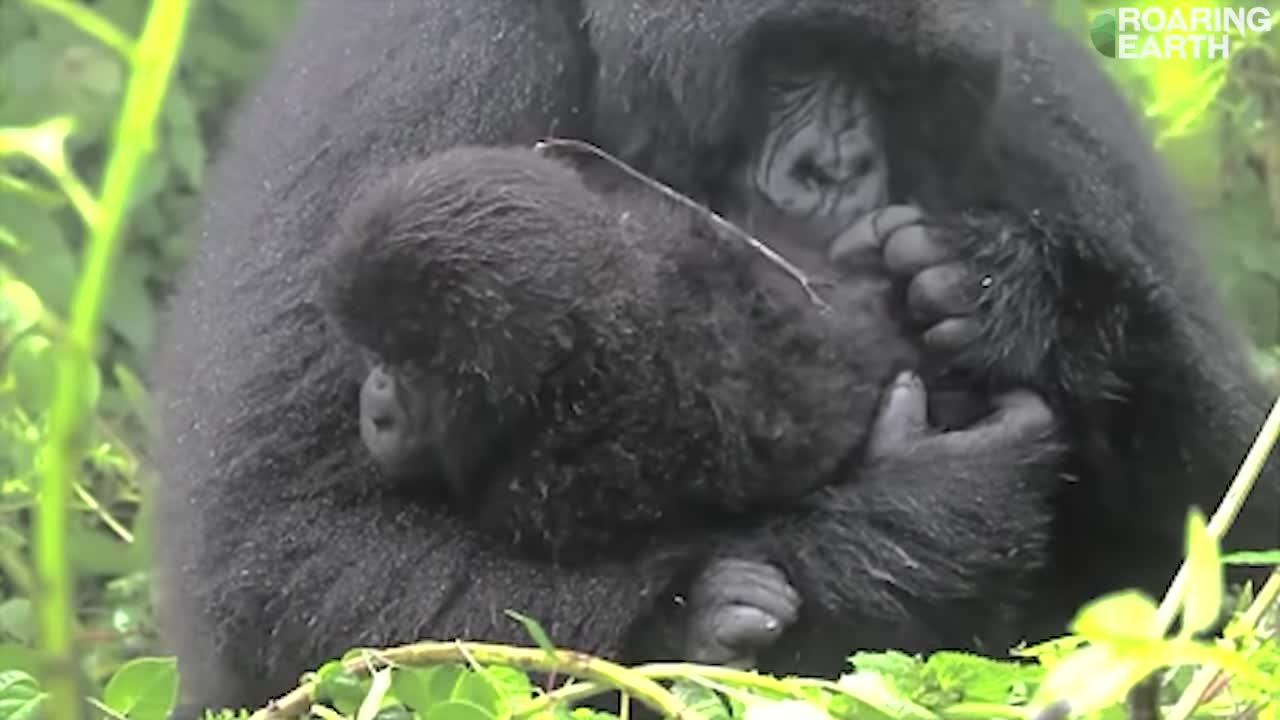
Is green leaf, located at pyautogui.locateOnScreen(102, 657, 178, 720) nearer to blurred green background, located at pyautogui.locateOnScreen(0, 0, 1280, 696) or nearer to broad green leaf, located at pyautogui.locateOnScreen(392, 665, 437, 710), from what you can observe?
broad green leaf, located at pyautogui.locateOnScreen(392, 665, 437, 710)

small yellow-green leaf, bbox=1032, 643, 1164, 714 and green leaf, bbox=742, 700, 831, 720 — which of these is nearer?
small yellow-green leaf, bbox=1032, 643, 1164, 714

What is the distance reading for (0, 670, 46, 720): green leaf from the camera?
3.44ft

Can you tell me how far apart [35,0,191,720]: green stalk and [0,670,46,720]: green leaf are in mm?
394

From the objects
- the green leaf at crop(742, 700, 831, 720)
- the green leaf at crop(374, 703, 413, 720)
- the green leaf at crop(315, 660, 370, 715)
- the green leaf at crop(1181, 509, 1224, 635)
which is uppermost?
the green leaf at crop(1181, 509, 1224, 635)

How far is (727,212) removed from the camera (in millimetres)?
2127

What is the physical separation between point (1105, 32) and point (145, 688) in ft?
3.15

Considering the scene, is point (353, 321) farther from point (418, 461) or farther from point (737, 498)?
point (737, 498)

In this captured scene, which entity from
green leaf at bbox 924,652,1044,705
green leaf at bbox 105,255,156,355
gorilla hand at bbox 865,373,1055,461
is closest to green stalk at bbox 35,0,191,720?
green leaf at bbox 924,652,1044,705

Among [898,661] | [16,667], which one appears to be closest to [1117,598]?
[898,661]

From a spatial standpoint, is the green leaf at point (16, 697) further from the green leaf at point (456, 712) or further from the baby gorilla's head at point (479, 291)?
Result: the baby gorilla's head at point (479, 291)

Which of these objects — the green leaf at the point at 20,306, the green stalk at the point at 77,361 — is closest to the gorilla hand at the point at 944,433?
the green leaf at the point at 20,306

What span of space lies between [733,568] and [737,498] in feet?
0.21

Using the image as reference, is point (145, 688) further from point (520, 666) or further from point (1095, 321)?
point (1095, 321)

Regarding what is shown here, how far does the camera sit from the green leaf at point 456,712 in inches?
38.7
